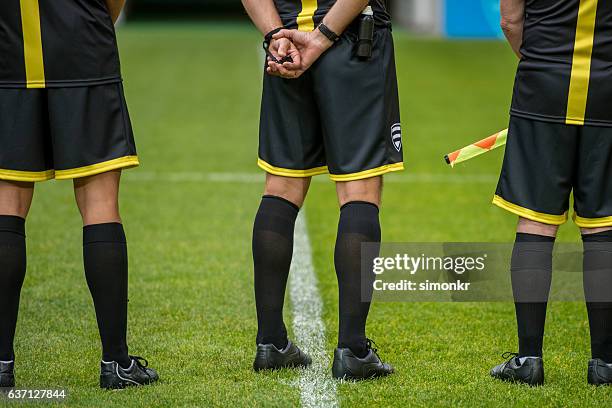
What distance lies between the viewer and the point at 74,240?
6.25 m

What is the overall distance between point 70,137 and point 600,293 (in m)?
1.85

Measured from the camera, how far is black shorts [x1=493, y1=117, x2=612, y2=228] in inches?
145

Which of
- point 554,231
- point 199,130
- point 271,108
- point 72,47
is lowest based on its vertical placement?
point 199,130

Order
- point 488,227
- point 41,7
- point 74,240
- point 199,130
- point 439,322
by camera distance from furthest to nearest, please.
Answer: point 199,130
point 488,227
point 74,240
point 439,322
point 41,7

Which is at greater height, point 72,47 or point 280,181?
point 72,47

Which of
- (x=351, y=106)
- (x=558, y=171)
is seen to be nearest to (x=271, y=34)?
(x=351, y=106)

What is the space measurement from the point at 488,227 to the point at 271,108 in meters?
3.20

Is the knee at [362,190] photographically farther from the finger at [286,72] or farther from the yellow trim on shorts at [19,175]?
the yellow trim on shorts at [19,175]

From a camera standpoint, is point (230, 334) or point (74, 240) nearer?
point (230, 334)

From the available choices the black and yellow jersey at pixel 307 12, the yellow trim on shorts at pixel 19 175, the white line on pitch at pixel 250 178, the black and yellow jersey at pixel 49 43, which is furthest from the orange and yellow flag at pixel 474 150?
the white line on pitch at pixel 250 178

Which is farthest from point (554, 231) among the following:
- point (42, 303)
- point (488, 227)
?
point (488, 227)

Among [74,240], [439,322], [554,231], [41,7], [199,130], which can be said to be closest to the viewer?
[41,7]

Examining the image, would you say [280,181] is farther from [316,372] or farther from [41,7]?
[41,7]

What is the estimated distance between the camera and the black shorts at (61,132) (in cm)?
356
